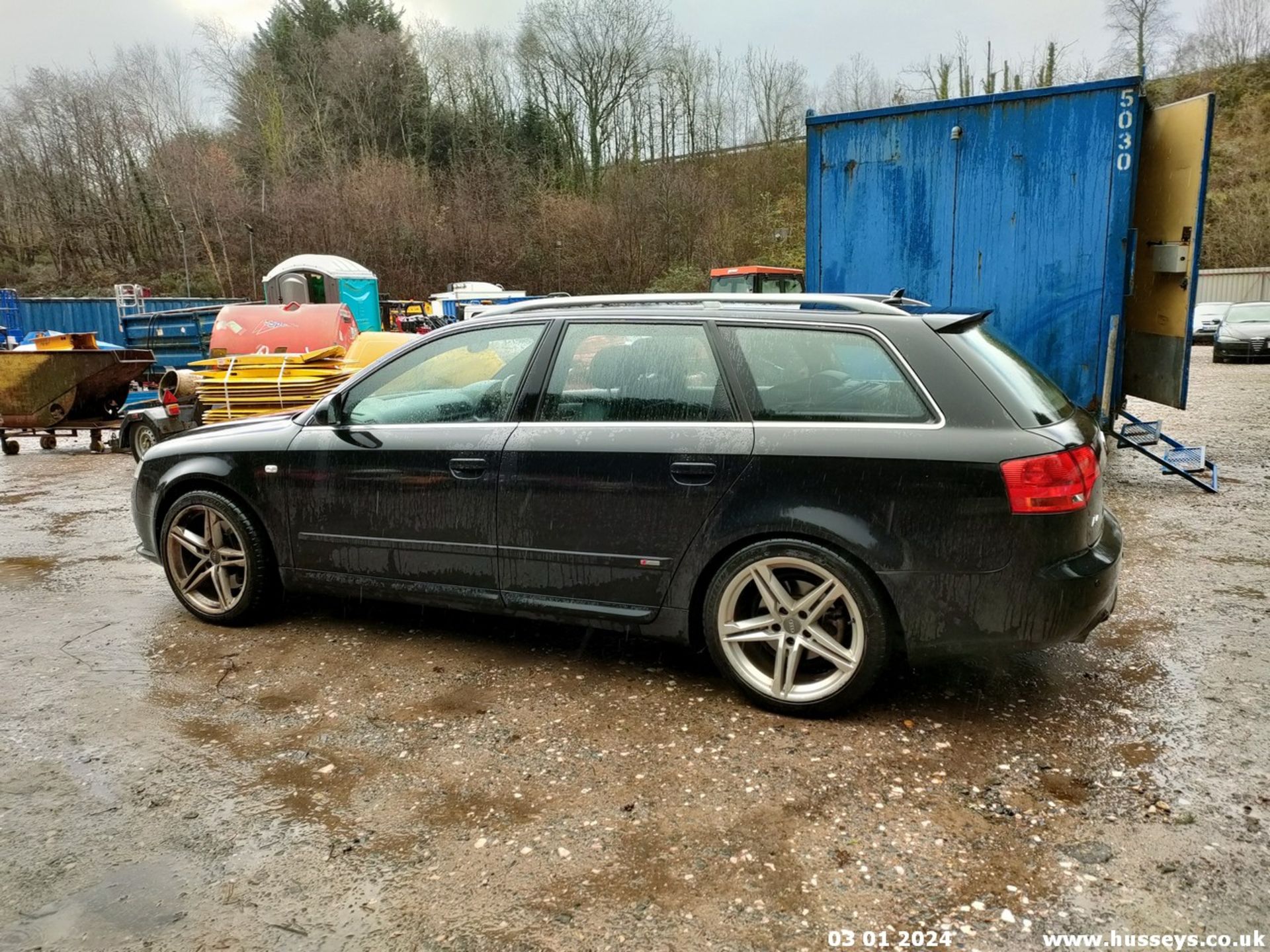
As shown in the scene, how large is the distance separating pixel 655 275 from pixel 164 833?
126 ft

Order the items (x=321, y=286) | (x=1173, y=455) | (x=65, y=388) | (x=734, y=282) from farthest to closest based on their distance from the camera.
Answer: (x=321, y=286) → (x=734, y=282) → (x=65, y=388) → (x=1173, y=455)

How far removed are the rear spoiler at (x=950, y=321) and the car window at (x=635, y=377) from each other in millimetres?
852

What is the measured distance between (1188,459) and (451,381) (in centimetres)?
684

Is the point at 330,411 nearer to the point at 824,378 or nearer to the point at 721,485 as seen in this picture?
the point at 721,485

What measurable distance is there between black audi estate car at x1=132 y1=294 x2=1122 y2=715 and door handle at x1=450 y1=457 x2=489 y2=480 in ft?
0.05

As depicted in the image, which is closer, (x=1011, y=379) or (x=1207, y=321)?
(x=1011, y=379)

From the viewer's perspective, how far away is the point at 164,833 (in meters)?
2.75

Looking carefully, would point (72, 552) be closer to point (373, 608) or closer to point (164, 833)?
point (373, 608)

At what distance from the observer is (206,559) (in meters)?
4.57

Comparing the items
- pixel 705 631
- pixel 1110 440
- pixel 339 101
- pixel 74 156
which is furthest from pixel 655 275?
pixel 705 631

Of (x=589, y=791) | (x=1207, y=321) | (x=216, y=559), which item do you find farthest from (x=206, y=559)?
(x=1207, y=321)

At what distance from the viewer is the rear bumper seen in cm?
309

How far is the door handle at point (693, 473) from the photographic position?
3408 millimetres

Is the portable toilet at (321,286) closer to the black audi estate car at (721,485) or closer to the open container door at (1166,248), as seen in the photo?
the open container door at (1166,248)
